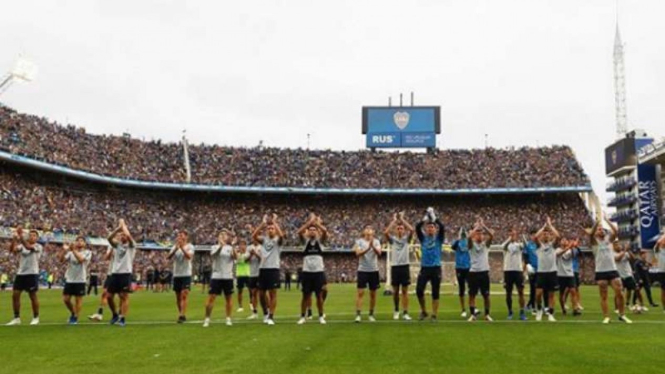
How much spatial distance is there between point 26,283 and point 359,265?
846 cm

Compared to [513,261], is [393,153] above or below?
above

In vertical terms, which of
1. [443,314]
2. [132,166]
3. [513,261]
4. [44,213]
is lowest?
[443,314]

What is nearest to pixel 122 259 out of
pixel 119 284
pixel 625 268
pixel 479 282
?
pixel 119 284

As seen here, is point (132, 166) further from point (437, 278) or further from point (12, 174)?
point (437, 278)

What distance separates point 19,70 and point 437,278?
61.5 m

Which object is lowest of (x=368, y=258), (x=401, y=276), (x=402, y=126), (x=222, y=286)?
(x=222, y=286)

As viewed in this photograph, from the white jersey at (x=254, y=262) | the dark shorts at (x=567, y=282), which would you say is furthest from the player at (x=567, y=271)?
the white jersey at (x=254, y=262)

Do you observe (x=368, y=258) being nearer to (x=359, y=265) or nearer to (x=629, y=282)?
(x=359, y=265)

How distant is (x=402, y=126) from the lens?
77.2 meters

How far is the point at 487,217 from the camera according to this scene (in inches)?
2899

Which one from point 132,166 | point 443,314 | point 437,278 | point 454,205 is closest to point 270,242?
point 437,278

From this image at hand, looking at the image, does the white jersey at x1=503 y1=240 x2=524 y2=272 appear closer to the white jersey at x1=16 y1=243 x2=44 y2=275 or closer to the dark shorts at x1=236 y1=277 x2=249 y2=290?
the dark shorts at x1=236 y1=277 x2=249 y2=290

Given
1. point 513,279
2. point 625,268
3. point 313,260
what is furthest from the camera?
point 625,268

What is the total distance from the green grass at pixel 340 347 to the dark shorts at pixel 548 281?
97cm
